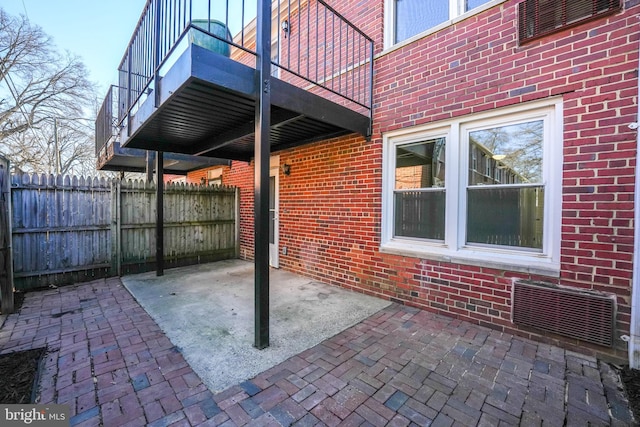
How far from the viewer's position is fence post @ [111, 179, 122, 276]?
5.09 metres

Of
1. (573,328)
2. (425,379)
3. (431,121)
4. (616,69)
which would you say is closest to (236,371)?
(425,379)

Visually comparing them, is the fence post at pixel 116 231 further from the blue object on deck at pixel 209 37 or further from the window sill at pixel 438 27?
the window sill at pixel 438 27

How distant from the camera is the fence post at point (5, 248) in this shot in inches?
129

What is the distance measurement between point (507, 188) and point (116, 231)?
6.37 meters

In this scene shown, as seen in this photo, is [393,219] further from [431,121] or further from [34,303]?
[34,303]

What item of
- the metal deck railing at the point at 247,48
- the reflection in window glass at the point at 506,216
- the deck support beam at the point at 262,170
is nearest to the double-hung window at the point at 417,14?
the metal deck railing at the point at 247,48

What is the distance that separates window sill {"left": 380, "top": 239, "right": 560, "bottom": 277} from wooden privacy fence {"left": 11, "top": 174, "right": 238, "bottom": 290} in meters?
4.47

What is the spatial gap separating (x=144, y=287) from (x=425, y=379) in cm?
439

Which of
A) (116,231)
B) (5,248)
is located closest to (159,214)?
(116,231)

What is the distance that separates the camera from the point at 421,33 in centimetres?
354

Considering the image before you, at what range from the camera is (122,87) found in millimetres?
5309

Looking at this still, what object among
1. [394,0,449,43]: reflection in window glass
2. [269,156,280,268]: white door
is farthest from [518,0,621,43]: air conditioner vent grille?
[269,156,280,268]: white door

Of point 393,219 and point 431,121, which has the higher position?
point 431,121

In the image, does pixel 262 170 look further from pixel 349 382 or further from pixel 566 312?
pixel 566 312
